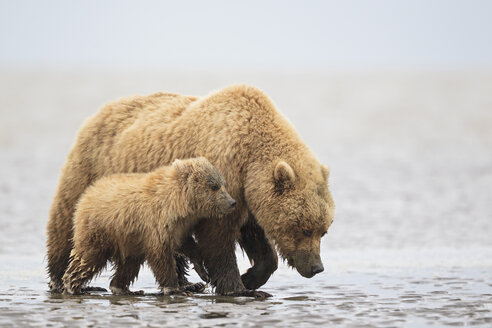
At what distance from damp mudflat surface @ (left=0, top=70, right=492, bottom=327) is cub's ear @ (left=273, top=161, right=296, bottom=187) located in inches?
39.2

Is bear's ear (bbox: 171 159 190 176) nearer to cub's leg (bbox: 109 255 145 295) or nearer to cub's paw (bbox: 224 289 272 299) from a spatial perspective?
cub's leg (bbox: 109 255 145 295)

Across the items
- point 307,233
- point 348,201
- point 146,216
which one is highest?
point 348,201

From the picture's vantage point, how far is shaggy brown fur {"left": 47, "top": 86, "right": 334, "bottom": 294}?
8.02 metres

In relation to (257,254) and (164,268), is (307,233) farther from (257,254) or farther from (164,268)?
(164,268)

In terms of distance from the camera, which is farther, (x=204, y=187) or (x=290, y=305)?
(x=204, y=187)

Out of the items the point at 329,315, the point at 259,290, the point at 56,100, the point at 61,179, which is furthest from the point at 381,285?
the point at 56,100

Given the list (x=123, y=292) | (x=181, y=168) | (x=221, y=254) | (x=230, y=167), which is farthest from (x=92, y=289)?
(x=230, y=167)

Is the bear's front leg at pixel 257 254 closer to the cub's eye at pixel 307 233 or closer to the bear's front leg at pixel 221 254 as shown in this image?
the bear's front leg at pixel 221 254

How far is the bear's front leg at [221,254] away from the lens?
8.30m

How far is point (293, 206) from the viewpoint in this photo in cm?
796

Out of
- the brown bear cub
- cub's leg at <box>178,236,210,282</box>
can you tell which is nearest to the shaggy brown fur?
cub's leg at <box>178,236,210,282</box>

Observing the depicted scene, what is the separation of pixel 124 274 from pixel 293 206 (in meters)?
1.66

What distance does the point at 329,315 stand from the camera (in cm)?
724

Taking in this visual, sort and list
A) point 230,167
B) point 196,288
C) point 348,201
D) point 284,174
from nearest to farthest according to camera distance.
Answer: point 284,174
point 230,167
point 196,288
point 348,201
